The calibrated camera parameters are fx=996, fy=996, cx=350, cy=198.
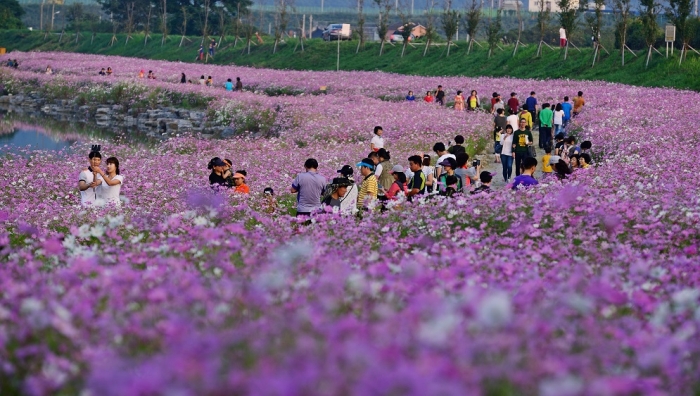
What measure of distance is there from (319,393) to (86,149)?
26.4 meters

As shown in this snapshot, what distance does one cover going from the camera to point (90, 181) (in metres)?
14.7

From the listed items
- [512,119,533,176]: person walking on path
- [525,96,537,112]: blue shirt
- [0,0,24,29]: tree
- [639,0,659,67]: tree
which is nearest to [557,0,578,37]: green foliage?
[639,0,659,67]: tree

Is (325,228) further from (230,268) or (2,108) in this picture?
(2,108)

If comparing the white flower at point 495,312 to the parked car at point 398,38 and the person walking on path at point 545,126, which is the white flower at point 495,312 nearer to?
the person walking on path at point 545,126

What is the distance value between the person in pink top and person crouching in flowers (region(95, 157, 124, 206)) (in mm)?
4012

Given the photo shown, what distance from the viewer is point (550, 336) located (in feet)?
17.4

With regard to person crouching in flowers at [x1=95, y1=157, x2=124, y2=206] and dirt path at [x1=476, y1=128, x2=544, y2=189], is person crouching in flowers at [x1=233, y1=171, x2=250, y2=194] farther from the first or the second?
dirt path at [x1=476, y1=128, x2=544, y2=189]

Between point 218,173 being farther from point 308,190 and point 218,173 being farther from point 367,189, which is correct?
point 367,189

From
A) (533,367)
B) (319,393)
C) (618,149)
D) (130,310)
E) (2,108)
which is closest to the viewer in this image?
(319,393)

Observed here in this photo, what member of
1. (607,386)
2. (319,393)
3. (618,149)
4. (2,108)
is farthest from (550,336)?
(2,108)

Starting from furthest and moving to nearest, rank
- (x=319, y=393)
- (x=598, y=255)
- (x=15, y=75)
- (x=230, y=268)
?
1. (x=15, y=75)
2. (x=598, y=255)
3. (x=230, y=268)
4. (x=319, y=393)

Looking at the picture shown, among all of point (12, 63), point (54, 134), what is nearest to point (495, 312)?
point (54, 134)

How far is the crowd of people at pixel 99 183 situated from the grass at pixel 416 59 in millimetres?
33222

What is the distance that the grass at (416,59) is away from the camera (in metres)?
47.2
